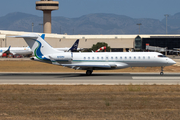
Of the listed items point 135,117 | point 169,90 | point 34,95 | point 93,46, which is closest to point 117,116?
point 135,117

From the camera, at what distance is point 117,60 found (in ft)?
123

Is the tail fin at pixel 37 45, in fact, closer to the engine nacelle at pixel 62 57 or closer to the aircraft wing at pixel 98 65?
the engine nacelle at pixel 62 57

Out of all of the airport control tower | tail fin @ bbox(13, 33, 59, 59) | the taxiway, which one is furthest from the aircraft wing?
the airport control tower

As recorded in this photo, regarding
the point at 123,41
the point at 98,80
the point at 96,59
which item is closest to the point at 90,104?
the point at 98,80

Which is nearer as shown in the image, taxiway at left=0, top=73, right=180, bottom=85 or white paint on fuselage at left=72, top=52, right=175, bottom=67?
taxiway at left=0, top=73, right=180, bottom=85

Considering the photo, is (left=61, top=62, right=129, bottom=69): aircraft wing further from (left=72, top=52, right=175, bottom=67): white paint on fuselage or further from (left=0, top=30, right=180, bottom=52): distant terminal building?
(left=0, top=30, right=180, bottom=52): distant terminal building

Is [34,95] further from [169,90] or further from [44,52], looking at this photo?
[44,52]

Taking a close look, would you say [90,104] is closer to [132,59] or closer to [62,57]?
[132,59]

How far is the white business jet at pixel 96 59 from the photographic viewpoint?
123 ft

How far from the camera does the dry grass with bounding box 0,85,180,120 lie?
14789 mm

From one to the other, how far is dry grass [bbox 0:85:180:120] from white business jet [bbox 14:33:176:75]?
43.6ft

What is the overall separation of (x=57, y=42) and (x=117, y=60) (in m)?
96.7

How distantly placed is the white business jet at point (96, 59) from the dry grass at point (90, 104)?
1329 cm

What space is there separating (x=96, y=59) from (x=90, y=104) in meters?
20.4
